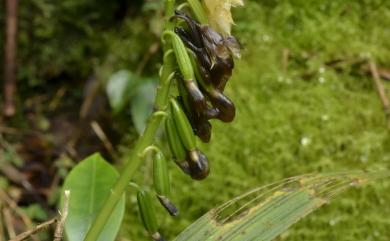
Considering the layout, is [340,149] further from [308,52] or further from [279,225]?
[279,225]

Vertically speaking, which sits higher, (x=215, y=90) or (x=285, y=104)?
(x=215, y=90)

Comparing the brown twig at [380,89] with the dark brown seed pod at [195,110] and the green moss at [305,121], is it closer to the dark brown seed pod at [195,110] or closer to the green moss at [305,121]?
the green moss at [305,121]

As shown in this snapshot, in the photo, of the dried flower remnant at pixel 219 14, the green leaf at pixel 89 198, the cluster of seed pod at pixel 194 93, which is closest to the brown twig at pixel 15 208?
the green leaf at pixel 89 198

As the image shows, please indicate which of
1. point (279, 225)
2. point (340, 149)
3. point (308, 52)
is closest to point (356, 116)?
point (340, 149)

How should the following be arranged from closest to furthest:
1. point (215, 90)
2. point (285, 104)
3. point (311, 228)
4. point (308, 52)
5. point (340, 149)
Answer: point (215, 90)
point (311, 228)
point (340, 149)
point (285, 104)
point (308, 52)

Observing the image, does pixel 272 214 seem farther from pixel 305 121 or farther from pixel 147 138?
pixel 305 121

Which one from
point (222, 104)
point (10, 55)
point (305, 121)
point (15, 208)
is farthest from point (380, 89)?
point (10, 55)
